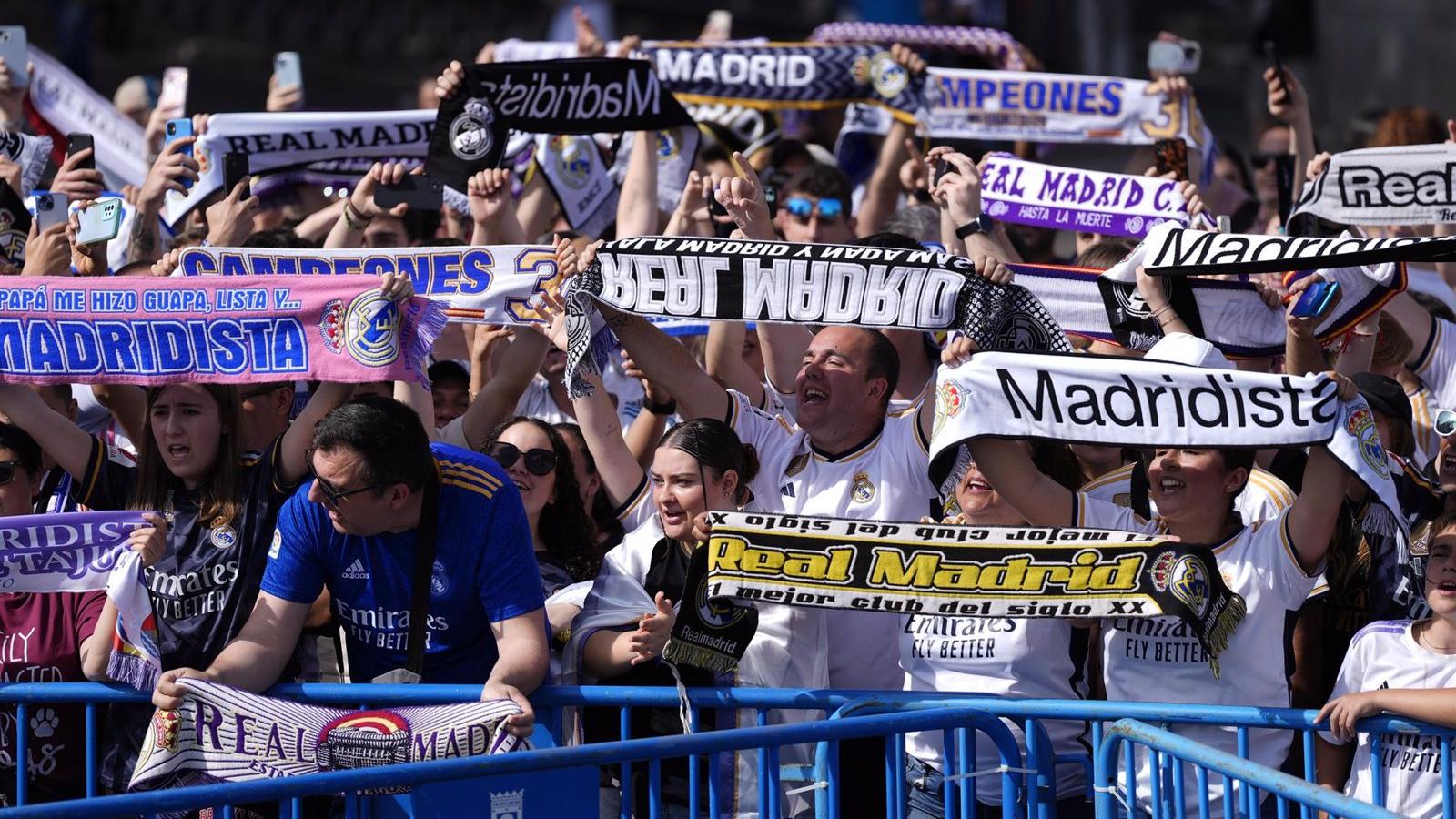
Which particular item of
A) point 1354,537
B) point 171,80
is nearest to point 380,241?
point 171,80

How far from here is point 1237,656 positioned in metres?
5.26

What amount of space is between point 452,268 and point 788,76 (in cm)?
344

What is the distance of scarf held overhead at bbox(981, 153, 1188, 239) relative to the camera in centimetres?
802

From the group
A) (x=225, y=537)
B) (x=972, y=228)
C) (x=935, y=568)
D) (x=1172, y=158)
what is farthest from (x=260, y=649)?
(x=1172, y=158)

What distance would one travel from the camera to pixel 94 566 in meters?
5.59

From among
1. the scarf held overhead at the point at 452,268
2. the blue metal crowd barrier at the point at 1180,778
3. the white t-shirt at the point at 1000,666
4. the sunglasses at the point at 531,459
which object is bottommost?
the blue metal crowd barrier at the point at 1180,778

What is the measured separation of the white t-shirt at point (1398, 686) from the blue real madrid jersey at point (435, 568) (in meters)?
2.21

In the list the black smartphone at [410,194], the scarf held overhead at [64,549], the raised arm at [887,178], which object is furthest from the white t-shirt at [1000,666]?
the raised arm at [887,178]

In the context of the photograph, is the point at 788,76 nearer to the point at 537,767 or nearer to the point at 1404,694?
the point at 1404,694

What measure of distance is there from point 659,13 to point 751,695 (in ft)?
81.5

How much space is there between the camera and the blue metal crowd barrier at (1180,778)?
415 centimetres

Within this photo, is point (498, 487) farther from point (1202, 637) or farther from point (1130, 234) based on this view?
point (1130, 234)

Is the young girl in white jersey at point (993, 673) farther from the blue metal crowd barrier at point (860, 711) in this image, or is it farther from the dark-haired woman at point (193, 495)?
the dark-haired woman at point (193, 495)

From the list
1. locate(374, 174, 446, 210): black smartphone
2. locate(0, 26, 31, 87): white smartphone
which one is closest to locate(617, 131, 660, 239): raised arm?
locate(374, 174, 446, 210): black smartphone
